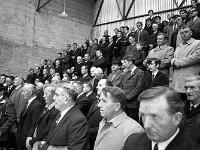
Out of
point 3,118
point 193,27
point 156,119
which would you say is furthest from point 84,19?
point 156,119

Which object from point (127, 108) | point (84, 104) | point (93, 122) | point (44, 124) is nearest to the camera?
point (44, 124)

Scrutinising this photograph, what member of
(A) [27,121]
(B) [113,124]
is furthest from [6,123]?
(B) [113,124]

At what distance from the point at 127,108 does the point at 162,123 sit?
3507mm

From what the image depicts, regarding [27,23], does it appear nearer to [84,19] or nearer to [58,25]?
[58,25]

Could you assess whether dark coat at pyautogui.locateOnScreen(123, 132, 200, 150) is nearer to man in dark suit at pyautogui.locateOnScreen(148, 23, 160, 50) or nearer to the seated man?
the seated man

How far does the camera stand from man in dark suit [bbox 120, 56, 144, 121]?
5.17m

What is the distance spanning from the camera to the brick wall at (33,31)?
44.4 ft

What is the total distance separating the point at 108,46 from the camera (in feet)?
33.8

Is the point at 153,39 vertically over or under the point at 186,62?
over

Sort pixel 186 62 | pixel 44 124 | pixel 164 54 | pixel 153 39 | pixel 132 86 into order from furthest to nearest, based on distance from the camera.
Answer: pixel 153 39 < pixel 164 54 < pixel 132 86 < pixel 186 62 < pixel 44 124

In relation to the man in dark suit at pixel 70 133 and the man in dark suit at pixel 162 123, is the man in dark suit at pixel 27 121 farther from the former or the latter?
the man in dark suit at pixel 162 123

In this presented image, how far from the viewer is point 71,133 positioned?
3211mm

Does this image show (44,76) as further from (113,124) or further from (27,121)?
(113,124)

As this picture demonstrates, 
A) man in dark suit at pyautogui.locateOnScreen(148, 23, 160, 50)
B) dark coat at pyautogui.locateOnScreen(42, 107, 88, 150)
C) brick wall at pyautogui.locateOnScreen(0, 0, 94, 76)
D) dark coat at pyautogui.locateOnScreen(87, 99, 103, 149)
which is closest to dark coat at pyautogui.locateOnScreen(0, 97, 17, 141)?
dark coat at pyautogui.locateOnScreen(87, 99, 103, 149)
